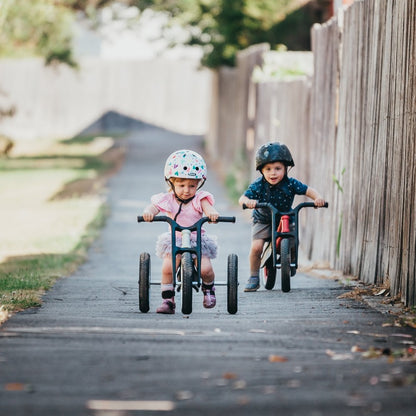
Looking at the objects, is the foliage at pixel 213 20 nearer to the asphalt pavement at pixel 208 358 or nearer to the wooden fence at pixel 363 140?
the wooden fence at pixel 363 140

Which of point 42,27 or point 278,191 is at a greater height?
point 42,27

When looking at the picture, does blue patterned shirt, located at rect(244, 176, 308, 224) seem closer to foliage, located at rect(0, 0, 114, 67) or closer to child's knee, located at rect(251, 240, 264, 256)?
child's knee, located at rect(251, 240, 264, 256)

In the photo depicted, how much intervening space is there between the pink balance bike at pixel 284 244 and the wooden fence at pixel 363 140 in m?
0.58

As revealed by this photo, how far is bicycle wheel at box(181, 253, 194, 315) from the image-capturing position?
22.8 feet

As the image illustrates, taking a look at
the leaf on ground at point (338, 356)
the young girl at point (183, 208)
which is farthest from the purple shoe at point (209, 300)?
the leaf on ground at point (338, 356)

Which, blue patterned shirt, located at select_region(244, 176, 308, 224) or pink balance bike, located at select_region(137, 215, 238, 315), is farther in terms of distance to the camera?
blue patterned shirt, located at select_region(244, 176, 308, 224)

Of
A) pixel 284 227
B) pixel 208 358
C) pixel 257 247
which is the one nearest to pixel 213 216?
pixel 284 227

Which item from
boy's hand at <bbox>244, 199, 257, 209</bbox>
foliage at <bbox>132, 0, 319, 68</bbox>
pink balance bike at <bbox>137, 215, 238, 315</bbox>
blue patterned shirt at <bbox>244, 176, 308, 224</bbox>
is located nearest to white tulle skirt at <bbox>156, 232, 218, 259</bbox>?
A: pink balance bike at <bbox>137, 215, 238, 315</bbox>

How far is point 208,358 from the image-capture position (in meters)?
5.22

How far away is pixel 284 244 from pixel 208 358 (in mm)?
3315

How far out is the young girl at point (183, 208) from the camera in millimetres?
7316

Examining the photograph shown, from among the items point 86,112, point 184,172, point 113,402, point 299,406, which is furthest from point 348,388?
point 86,112

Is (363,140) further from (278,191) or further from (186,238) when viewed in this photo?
(186,238)

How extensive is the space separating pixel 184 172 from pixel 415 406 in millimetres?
3470
